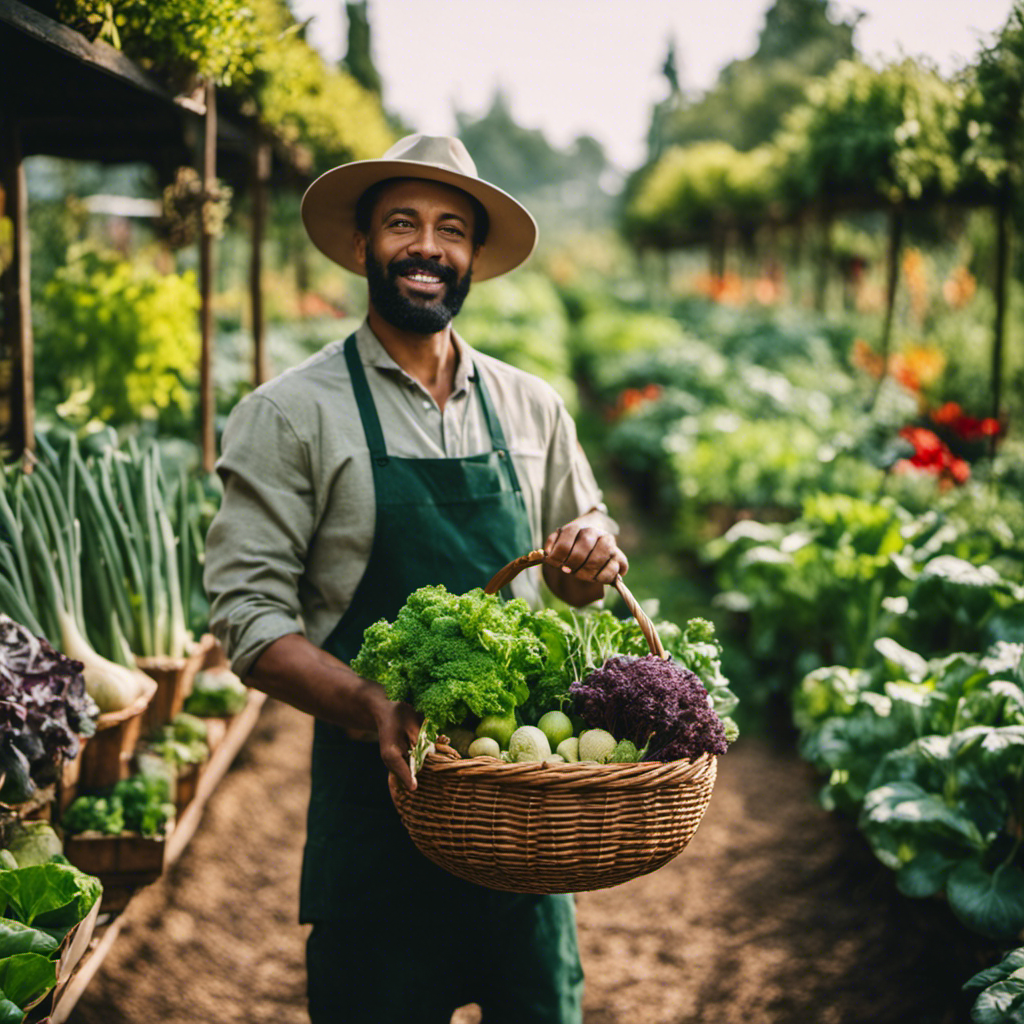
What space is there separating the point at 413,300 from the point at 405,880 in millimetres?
1318

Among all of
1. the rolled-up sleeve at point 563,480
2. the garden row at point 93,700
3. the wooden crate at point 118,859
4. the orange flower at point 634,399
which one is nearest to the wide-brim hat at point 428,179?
the rolled-up sleeve at point 563,480

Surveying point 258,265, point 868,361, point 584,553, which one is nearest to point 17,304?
point 258,265

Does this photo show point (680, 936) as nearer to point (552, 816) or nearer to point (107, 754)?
point (107, 754)

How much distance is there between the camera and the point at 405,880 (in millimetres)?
2217

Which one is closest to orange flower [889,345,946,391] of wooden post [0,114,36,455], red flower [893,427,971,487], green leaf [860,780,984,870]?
red flower [893,427,971,487]

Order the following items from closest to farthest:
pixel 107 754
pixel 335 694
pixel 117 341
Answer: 1. pixel 335 694
2. pixel 107 754
3. pixel 117 341

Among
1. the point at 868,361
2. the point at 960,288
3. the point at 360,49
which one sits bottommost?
the point at 868,361

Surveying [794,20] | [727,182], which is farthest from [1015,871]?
[794,20]

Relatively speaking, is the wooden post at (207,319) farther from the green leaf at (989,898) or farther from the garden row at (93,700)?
the green leaf at (989,898)

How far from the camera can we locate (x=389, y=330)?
2322mm

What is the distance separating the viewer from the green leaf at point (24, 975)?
6.07ft

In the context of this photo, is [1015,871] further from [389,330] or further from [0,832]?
[0,832]

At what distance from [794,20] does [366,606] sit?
4022 cm

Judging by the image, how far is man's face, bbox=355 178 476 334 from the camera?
2.22m
